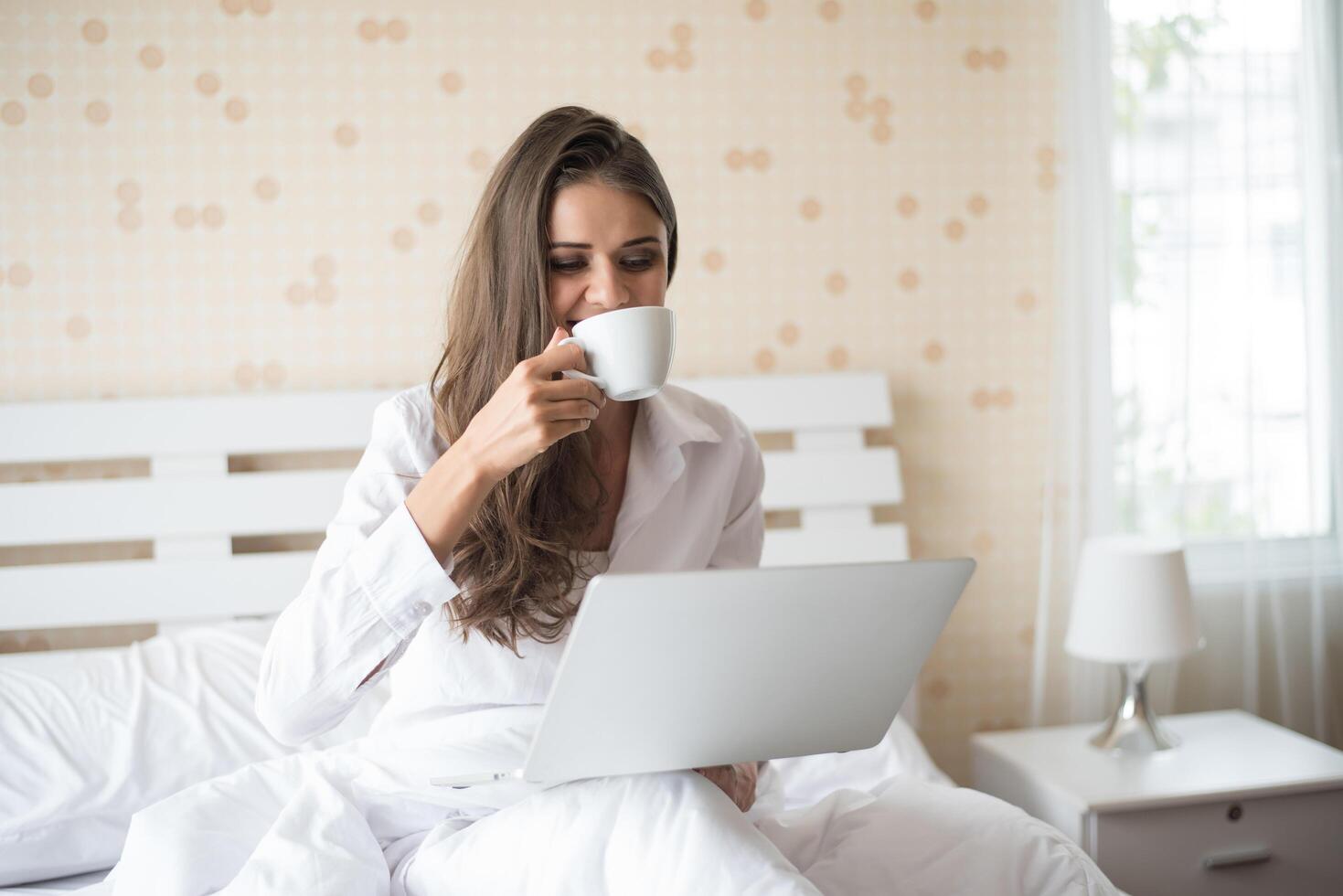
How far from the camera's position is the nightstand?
5.81 feet

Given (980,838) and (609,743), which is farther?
(980,838)

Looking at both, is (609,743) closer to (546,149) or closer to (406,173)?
(546,149)

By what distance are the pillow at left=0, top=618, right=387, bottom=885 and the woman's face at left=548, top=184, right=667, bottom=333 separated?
2.74ft

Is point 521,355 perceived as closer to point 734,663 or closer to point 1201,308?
point 734,663

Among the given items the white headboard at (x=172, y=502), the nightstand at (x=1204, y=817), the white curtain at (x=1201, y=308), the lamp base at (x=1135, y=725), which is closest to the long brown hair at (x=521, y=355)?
the white headboard at (x=172, y=502)

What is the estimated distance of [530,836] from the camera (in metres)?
0.93

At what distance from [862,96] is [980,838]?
5.27ft

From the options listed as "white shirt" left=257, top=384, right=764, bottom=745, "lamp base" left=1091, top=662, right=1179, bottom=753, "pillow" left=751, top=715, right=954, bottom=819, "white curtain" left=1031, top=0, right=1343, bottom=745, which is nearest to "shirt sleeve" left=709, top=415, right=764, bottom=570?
"white shirt" left=257, top=384, right=764, bottom=745

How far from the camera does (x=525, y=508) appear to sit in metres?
1.14

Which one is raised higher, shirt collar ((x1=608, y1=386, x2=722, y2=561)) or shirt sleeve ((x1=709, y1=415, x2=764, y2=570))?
shirt collar ((x1=608, y1=386, x2=722, y2=561))

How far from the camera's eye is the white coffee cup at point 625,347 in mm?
994

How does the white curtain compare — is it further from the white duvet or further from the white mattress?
the white mattress

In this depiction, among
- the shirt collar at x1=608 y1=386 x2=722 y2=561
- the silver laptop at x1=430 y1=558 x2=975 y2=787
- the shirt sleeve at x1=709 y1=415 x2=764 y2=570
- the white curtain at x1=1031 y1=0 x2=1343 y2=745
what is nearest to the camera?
the silver laptop at x1=430 y1=558 x2=975 y2=787

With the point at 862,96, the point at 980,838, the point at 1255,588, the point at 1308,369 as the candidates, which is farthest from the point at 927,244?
the point at 980,838
